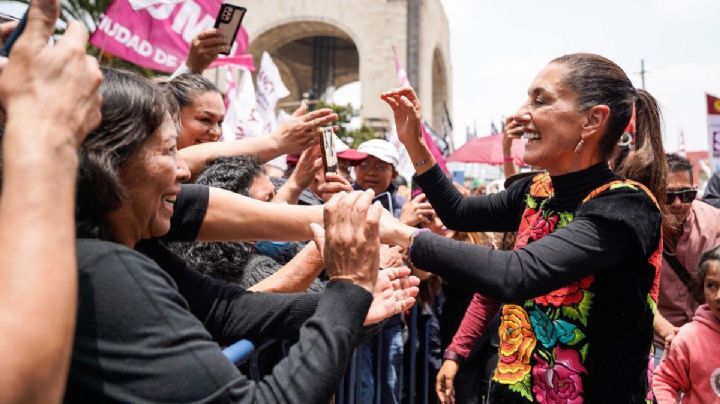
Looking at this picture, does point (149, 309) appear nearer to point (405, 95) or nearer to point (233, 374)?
point (233, 374)

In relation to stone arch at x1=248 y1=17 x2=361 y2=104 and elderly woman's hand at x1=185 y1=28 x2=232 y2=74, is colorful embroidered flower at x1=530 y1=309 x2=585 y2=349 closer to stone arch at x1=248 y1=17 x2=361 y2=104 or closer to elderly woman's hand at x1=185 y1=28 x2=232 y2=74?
elderly woman's hand at x1=185 y1=28 x2=232 y2=74

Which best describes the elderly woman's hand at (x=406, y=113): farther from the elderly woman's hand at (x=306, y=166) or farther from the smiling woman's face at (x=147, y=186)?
A: the smiling woman's face at (x=147, y=186)

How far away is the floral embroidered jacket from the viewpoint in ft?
6.56

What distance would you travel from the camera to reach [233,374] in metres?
1.30

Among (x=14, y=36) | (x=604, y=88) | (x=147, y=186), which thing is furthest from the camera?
(x=604, y=88)

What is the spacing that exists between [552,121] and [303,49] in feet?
116

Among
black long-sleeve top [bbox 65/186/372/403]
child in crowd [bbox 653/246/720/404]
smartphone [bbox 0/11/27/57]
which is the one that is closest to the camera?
black long-sleeve top [bbox 65/186/372/403]

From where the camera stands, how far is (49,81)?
108 centimetres

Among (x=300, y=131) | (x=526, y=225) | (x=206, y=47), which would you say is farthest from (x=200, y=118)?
(x=526, y=225)

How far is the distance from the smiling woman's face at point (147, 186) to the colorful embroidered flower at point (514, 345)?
1.28 m

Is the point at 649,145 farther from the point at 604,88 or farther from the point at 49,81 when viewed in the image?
the point at 49,81

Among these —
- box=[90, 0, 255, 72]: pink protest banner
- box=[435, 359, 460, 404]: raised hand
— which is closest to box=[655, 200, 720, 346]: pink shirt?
box=[435, 359, 460, 404]: raised hand

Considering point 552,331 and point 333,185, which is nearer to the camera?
point 552,331

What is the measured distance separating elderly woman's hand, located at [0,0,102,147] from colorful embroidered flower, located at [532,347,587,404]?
162 cm
